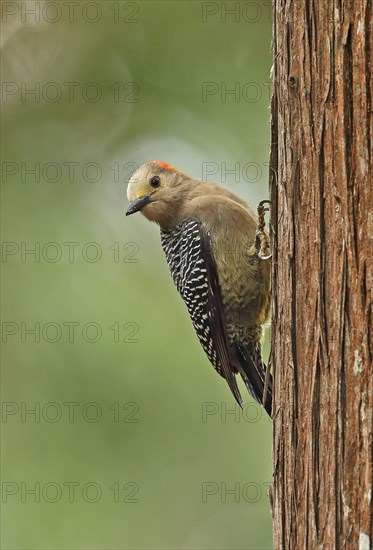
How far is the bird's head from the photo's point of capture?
5336 millimetres

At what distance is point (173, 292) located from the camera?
7.85m

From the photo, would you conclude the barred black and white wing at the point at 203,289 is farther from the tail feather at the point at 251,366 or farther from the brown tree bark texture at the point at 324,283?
the brown tree bark texture at the point at 324,283

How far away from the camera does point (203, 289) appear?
17.0 feet

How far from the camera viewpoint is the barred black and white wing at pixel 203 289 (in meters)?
5.14

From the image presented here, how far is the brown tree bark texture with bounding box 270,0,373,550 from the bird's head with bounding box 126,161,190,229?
98.8 inches

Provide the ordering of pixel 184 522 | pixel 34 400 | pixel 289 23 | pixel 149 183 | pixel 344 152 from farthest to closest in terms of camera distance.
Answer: pixel 184 522 < pixel 34 400 < pixel 149 183 < pixel 289 23 < pixel 344 152

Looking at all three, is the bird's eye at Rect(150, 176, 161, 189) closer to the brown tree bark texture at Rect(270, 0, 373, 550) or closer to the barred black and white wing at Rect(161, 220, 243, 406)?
the barred black and white wing at Rect(161, 220, 243, 406)

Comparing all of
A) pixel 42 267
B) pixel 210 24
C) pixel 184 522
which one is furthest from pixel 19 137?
pixel 184 522

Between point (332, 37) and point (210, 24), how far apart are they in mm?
5513

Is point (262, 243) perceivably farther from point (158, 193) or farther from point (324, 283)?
point (324, 283)

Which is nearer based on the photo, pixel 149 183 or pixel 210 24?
pixel 149 183

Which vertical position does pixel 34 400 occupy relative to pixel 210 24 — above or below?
below

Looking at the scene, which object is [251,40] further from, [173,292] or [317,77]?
[317,77]

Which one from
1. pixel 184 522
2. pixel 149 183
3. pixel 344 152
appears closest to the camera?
pixel 344 152
